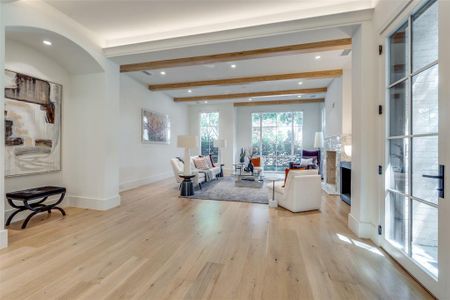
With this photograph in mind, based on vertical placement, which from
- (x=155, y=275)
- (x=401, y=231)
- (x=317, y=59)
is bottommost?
(x=155, y=275)

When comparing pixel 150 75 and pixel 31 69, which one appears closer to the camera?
pixel 31 69

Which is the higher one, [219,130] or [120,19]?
[120,19]

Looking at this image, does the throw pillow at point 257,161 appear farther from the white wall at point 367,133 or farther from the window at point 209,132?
the white wall at point 367,133

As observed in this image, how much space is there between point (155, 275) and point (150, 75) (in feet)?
17.0

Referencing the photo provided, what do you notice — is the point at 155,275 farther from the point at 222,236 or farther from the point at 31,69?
the point at 31,69

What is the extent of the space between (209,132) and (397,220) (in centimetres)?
807

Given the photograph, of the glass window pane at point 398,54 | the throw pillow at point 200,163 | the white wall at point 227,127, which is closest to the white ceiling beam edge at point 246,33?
the glass window pane at point 398,54

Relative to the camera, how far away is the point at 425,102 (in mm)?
1935

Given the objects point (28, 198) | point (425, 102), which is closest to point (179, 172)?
point (28, 198)

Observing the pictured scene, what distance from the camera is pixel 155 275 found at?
1.97 metres

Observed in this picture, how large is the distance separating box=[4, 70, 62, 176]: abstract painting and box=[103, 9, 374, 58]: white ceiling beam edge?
1297mm

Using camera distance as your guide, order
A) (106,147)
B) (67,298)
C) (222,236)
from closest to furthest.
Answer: (67,298)
(222,236)
(106,147)

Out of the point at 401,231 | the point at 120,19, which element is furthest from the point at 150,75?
the point at 401,231

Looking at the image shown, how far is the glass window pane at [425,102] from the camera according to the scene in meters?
1.80
